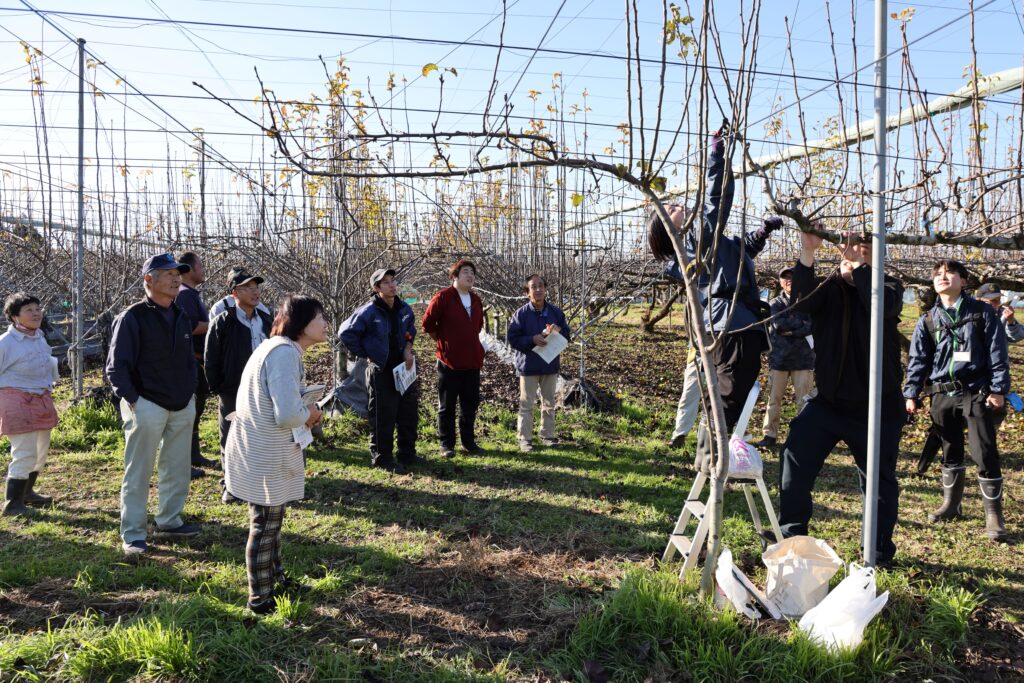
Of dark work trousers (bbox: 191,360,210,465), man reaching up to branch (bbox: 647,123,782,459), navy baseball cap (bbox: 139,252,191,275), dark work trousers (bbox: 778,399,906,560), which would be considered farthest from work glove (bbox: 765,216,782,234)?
dark work trousers (bbox: 191,360,210,465)

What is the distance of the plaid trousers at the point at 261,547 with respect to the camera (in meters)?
3.07

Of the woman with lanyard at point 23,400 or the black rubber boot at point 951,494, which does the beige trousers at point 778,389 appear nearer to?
the black rubber boot at point 951,494

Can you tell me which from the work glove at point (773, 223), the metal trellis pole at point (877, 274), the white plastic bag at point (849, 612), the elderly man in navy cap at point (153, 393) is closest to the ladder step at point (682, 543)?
the white plastic bag at point (849, 612)

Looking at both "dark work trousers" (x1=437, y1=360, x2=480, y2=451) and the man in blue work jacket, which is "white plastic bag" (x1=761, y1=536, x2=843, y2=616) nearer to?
the man in blue work jacket

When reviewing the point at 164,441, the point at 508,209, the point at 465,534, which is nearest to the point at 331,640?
the point at 465,534

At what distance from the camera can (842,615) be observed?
2.60 m

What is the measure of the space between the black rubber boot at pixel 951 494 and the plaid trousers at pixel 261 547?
4.22 meters

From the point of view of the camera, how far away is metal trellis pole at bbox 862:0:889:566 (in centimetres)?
262

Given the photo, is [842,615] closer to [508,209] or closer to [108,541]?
[108,541]

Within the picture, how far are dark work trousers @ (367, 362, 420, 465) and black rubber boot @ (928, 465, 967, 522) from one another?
4039 millimetres

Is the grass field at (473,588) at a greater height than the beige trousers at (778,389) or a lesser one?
lesser

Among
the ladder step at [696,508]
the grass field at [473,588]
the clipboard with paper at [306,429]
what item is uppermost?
the clipboard with paper at [306,429]

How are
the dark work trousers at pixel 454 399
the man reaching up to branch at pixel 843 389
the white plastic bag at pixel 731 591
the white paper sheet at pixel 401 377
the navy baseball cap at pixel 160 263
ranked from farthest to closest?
the dark work trousers at pixel 454 399 < the white paper sheet at pixel 401 377 < the navy baseball cap at pixel 160 263 < the man reaching up to branch at pixel 843 389 < the white plastic bag at pixel 731 591

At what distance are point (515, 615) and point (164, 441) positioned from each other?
2540mm
